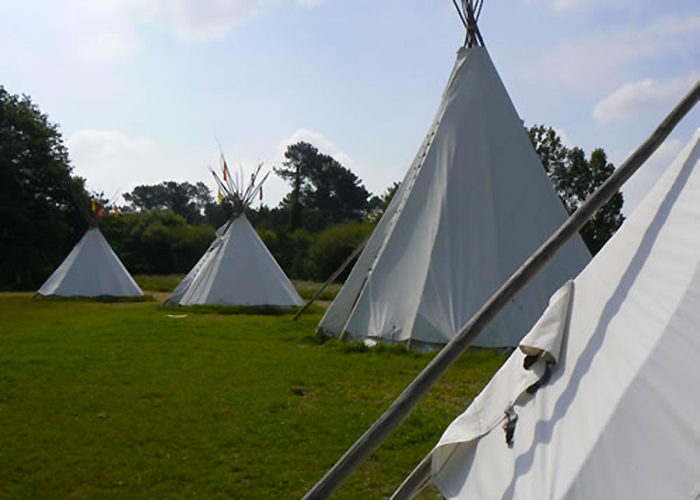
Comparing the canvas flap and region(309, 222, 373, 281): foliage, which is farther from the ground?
region(309, 222, 373, 281): foliage

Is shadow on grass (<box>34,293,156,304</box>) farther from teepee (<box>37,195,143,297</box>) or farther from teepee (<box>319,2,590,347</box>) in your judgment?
teepee (<box>319,2,590,347</box>)

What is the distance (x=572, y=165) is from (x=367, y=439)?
24.4 metres

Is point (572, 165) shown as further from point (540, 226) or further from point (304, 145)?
point (304, 145)

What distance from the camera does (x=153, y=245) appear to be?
1144 inches

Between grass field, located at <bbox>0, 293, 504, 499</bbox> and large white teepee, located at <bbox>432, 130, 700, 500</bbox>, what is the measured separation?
4.26 ft

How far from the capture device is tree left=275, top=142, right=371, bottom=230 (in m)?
38.3

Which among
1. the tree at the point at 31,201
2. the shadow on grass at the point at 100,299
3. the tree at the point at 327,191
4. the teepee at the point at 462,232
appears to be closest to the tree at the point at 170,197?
the tree at the point at 327,191

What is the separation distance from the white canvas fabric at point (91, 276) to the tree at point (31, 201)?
627 centimetres

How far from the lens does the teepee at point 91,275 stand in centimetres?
1605

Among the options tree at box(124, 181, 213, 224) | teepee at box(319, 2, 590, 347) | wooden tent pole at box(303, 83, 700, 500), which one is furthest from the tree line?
tree at box(124, 181, 213, 224)

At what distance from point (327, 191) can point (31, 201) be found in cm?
1994

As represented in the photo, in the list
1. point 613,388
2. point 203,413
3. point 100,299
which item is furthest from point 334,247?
point 613,388

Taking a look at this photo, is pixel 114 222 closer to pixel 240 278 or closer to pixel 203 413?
pixel 240 278

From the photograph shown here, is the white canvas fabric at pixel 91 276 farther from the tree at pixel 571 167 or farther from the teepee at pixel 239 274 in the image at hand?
the tree at pixel 571 167
